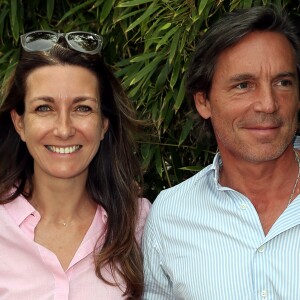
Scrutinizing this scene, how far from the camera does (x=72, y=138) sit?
3.23 metres

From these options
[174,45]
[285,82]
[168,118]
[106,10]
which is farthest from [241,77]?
[106,10]

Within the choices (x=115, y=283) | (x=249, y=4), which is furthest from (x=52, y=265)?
(x=249, y=4)

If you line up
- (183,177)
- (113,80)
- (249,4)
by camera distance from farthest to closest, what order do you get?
(183,177) → (249,4) → (113,80)

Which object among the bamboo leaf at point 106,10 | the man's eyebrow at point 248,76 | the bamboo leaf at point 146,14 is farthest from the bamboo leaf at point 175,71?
the man's eyebrow at point 248,76

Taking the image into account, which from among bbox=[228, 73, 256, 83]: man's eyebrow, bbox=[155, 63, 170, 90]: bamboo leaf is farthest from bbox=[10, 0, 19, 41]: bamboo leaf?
bbox=[228, 73, 256, 83]: man's eyebrow

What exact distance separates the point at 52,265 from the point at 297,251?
87cm

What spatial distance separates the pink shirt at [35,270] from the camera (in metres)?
3.13

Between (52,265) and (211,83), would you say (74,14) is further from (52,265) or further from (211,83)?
(52,265)

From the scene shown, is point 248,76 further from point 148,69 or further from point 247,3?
point 148,69

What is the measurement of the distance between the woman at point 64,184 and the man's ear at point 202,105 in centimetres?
28

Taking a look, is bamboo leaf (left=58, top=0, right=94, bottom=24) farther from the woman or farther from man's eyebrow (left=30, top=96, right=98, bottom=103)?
man's eyebrow (left=30, top=96, right=98, bottom=103)

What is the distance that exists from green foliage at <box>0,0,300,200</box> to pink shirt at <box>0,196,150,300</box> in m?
0.90

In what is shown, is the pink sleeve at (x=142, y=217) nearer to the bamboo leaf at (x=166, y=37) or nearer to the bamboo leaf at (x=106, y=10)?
the bamboo leaf at (x=166, y=37)

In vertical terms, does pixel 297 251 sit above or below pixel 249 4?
below
